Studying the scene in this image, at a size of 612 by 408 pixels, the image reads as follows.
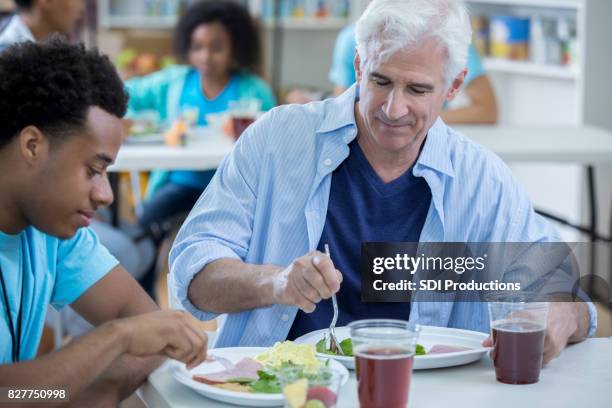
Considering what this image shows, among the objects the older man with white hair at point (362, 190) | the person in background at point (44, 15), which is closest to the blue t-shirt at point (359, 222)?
the older man with white hair at point (362, 190)

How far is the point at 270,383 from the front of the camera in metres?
1.37

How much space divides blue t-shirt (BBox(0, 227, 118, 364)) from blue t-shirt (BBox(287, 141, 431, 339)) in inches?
15.1

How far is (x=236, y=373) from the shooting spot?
1436 mm

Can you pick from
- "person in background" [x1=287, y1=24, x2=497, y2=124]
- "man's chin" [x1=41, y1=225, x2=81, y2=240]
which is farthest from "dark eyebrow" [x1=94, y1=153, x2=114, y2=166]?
"person in background" [x1=287, y1=24, x2=497, y2=124]

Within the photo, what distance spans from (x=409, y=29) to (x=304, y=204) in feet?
1.20

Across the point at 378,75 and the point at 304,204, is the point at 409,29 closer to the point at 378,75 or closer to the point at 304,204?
the point at 378,75

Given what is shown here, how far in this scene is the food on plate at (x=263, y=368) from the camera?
1.37 m

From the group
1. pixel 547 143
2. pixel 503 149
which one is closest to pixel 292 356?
pixel 503 149

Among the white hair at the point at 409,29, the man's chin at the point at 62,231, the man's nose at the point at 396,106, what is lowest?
the man's chin at the point at 62,231

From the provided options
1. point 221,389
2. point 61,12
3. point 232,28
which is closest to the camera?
point 221,389

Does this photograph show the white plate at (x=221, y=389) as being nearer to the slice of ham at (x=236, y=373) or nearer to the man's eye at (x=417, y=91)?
the slice of ham at (x=236, y=373)

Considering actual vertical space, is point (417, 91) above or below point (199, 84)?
above

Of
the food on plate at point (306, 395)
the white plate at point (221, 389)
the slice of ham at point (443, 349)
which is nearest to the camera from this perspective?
the food on plate at point (306, 395)

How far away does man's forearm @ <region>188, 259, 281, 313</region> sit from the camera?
1684 millimetres
